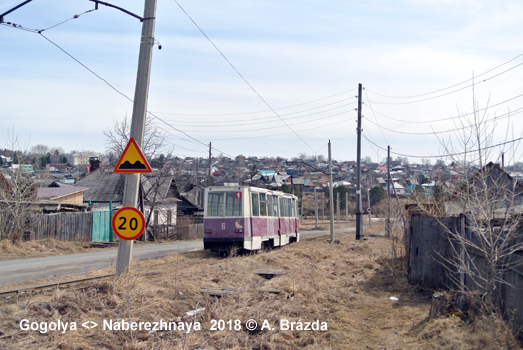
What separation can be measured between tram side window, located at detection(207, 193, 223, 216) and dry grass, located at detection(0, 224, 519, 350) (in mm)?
7089

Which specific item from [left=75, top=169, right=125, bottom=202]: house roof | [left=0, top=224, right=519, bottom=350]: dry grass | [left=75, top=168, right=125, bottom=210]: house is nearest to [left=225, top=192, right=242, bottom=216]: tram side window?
[left=0, top=224, right=519, bottom=350]: dry grass

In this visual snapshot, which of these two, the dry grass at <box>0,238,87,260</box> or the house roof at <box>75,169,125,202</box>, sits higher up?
the house roof at <box>75,169,125,202</box>

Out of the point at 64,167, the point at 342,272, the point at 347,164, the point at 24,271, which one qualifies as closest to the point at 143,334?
the point at 342,272

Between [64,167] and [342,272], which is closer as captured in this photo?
[342,272]

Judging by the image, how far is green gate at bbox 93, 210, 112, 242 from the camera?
29.1m

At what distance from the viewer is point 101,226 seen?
1164 inches

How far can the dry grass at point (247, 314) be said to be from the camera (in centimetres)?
611

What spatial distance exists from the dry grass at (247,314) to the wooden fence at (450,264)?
1.18 ft

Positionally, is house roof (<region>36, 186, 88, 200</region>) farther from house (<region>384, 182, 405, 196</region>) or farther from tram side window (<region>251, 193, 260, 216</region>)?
house (<region>384, 182, 405, 196</region>)

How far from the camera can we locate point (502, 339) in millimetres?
5820

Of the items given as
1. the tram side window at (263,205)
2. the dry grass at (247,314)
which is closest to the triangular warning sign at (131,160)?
the dry grass at (247,314)

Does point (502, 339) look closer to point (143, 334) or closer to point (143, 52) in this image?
point (143, 334)

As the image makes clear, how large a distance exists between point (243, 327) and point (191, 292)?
195 centimetres

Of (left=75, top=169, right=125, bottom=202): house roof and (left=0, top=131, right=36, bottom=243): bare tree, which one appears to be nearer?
(left=0, top=131, right=36, bottom=243): bare tree
